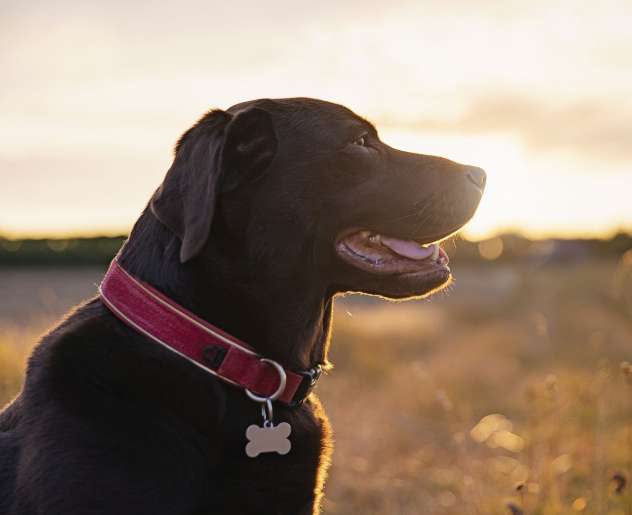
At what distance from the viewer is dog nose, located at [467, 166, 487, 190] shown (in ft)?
11.4

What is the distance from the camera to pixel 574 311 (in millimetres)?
17109

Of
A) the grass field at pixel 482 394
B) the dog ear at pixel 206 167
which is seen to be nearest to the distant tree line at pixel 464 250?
the grass field at pixel 482 394

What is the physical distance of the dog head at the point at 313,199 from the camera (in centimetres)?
285

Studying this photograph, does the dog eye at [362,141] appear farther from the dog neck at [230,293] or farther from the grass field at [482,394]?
the grass field at [482,394]

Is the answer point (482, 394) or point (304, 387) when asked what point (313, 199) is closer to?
point (304, 387)

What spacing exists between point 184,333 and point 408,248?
1.01m

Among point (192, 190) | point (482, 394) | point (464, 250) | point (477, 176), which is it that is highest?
point (192, 190)

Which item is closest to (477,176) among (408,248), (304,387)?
(408,248)

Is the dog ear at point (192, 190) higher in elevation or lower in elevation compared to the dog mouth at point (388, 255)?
higher

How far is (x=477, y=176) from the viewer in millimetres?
3510

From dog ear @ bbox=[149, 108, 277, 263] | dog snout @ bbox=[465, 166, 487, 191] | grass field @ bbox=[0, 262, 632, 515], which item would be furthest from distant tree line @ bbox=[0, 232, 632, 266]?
dog ear @ bbox=[149, 108, 277, 263]

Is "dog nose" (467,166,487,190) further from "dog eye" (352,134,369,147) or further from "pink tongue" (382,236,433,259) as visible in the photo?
"dog eye" (352,134,369,147)

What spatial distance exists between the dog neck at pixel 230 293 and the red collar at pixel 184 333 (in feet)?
0.19

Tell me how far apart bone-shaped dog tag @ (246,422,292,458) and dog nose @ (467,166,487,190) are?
4.04 feet
